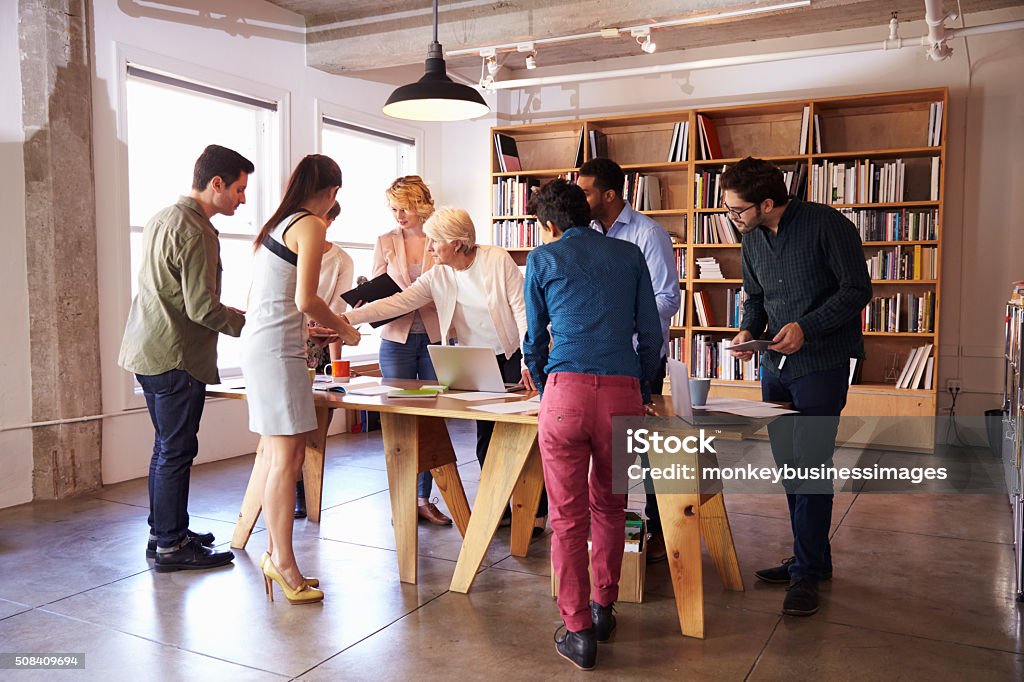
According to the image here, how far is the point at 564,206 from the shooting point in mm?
2637

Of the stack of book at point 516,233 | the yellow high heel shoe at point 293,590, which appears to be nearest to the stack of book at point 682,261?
the stack of book at point 516,233

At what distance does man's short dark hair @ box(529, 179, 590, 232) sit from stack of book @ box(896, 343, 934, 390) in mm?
4322

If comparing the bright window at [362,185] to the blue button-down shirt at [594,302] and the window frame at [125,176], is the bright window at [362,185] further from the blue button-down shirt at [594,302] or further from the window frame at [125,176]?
the blue button-down shirt at [594,302]

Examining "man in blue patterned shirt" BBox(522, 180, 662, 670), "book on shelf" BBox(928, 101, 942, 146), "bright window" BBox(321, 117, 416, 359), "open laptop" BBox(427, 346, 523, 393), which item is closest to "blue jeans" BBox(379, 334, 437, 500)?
"open laptop" BBox(427, 346, 523, 393)

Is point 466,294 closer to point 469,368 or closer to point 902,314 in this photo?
point 469,368

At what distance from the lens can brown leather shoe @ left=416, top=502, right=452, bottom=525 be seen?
13.8 feet

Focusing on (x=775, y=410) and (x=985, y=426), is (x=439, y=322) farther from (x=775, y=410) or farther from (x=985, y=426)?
(x=985, y=426)

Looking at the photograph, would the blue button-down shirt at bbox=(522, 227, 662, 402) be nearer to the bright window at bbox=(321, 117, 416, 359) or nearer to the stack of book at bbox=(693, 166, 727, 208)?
the stack of book at bbox=(693, 166, 727, 208)

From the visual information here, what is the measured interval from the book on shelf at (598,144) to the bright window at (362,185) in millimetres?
1704

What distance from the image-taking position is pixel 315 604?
312 centimetres

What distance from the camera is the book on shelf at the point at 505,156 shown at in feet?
24.3

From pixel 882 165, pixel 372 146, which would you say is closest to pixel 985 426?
pixel 882 165

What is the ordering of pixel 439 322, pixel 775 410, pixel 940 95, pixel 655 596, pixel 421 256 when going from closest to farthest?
1. pixel 775 410
2. pixel 655 596
3. pixel 439 322
4. pixel 421 256
5. pixel 940 95

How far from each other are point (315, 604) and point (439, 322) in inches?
55.6
